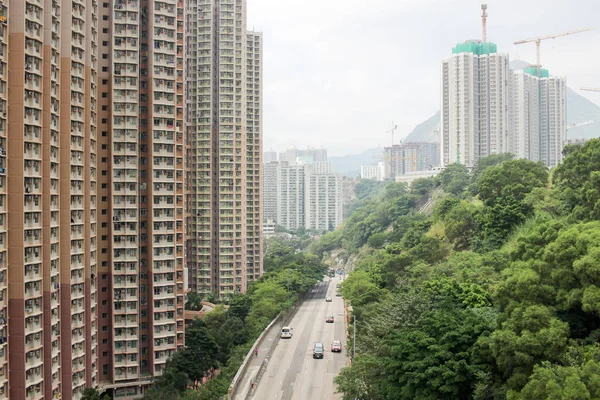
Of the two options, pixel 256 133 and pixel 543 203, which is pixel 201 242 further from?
pixel 543 203

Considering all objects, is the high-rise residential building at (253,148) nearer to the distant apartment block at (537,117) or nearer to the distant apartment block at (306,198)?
the distant apartment block at (537,117)

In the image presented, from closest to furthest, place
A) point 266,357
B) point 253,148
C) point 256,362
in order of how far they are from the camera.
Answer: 1. point 256,362
2. point 266,357
3. point 253,148

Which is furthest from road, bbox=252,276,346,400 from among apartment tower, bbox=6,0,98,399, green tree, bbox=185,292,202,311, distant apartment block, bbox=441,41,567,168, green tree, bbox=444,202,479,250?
distant apartment block, bbox=441,41,567,168

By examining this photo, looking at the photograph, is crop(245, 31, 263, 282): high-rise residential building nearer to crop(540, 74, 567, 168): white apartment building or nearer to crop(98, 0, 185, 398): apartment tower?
crop(98, 0, 185, 398): apartment tower

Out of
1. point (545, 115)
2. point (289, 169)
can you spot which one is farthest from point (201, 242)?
point (289, 169)

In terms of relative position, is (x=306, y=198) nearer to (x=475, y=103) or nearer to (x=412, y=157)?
(x=412, y=157)

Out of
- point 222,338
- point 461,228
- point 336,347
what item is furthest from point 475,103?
point 222,338
